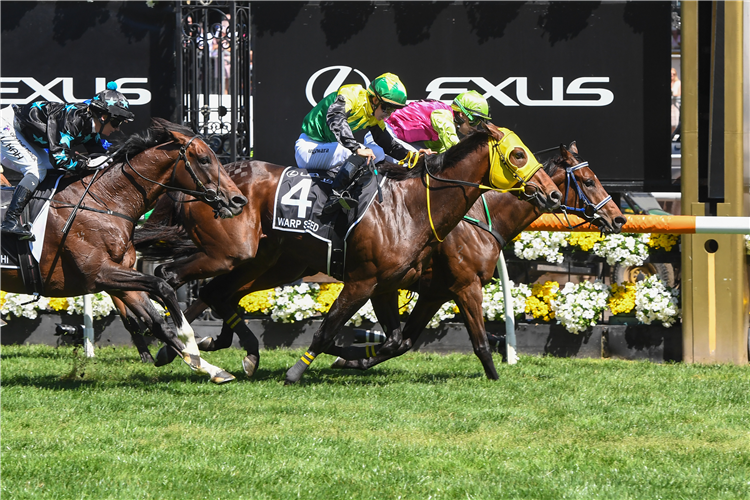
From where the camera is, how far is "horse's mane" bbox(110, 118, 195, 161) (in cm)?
647

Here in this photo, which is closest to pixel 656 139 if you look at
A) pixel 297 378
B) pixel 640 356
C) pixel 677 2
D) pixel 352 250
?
pixel 677 2

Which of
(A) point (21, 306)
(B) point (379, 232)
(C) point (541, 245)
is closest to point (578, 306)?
(C) point (541, 245)

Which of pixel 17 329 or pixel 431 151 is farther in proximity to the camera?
pixel 17 329

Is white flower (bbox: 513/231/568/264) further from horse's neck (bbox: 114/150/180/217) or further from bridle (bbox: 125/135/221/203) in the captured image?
horse's neck (bbox: 114/150/180/217)

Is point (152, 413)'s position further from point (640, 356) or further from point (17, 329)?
point (640, 356)

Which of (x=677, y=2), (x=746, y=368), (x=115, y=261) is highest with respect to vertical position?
(x=677, y=2)

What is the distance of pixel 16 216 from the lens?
241 inches

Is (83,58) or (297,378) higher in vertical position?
(83,58)

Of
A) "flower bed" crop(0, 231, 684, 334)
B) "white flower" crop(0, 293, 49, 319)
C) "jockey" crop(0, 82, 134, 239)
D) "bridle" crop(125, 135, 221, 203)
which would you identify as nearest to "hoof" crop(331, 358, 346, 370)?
"flower bed" crop(0, 231, 684, 334)

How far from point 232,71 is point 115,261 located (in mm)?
3344

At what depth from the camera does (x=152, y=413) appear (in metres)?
5.57

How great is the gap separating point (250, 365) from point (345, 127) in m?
1.98

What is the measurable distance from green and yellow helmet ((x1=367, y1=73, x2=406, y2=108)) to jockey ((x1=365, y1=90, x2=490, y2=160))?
823 millimetres

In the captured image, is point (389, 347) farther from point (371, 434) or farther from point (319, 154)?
point (371, 434)
